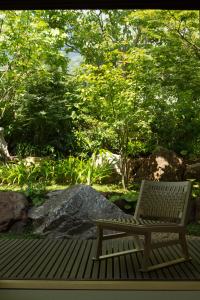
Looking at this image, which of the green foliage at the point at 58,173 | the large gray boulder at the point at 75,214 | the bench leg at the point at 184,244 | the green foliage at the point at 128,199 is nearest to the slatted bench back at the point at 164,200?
the bench leg at the point at 184,244

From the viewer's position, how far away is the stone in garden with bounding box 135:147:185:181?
707 cm

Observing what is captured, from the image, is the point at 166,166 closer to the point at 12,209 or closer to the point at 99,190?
the point at 99,190

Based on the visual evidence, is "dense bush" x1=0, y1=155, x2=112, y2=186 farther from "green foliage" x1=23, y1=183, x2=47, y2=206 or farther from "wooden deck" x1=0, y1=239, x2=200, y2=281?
"wooden deck" x1=0, y1=239, x2=200, y2=281

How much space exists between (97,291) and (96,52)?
6923mm

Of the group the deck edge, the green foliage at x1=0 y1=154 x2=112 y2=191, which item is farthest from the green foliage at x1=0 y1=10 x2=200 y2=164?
the deck edge

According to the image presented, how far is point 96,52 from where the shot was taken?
29.6 feet

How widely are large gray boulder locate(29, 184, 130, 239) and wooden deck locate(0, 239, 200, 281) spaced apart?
413 mm

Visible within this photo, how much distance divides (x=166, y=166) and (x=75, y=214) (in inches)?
95.7

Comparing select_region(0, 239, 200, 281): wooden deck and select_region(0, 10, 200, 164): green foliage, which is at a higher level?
select_region(0, 10, 200, 164): green foliage

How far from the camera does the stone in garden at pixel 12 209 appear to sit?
5.45 m

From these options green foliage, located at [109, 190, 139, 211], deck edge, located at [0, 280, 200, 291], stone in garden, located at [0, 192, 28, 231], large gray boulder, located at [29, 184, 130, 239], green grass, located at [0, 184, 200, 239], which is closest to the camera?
deck edge, located at [0, 280, 200, 291]

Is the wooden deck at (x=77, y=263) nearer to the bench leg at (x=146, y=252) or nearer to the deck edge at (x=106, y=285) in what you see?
the bench leg at (x=146, y=252)

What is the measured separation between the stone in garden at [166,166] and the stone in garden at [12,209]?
2308 millimetres
